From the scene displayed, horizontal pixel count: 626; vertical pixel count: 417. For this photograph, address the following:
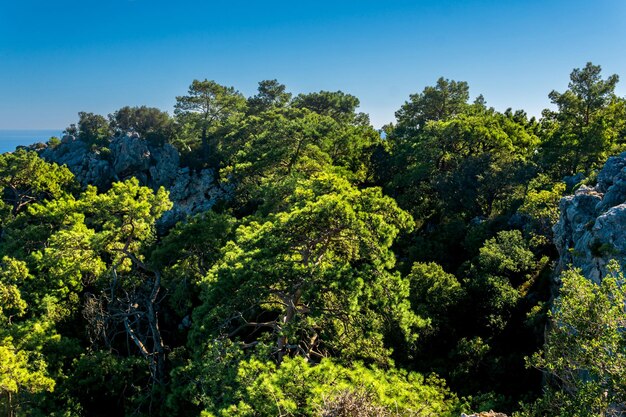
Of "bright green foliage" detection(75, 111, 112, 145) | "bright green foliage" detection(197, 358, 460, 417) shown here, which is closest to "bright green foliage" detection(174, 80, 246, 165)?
"bright green foliage" detection(75, 111, 112, 145)

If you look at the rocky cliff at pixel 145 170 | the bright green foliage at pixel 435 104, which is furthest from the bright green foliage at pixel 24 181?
the bright green foliage at pixel 435 104

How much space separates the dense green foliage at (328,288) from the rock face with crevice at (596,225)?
11.1 ft

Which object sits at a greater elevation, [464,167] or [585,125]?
[585,125]

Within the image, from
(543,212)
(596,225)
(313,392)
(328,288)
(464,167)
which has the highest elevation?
(464,167)

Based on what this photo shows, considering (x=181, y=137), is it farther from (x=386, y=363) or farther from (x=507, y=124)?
(x=386, y=363)

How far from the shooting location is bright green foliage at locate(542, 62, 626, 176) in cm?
2959

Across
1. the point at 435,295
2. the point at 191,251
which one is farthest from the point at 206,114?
the point at 435,295

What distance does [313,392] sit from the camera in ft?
33.6

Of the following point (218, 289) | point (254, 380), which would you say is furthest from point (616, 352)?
point (218, 289)

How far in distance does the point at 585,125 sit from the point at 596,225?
23.0 metres

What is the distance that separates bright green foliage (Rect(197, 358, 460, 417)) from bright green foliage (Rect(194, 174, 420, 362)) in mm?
1986

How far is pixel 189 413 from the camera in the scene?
59.4ft

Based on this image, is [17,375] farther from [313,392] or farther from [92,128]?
[92,128]

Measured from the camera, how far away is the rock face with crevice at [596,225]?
47.7 feet
